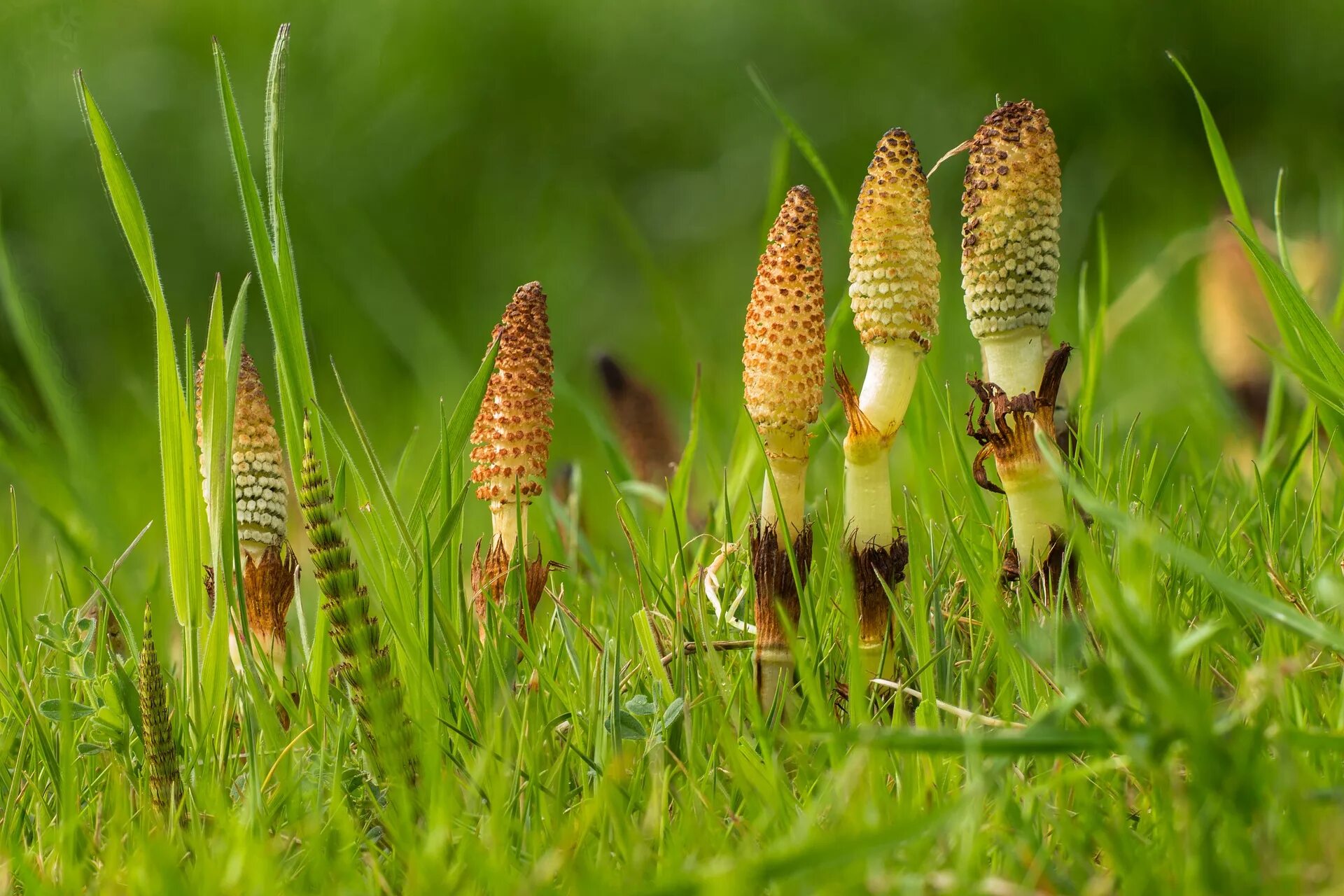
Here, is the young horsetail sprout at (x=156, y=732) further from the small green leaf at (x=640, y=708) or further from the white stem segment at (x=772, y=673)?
the white stem segment at (x=772, y=673)

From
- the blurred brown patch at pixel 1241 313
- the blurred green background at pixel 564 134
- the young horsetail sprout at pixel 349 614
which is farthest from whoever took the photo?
the blurred green background at pixel 564 134

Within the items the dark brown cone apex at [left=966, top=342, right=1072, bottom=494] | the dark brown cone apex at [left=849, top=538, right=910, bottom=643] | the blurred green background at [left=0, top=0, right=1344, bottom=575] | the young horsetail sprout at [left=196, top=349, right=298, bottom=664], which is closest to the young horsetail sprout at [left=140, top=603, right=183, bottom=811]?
the young horsetail sprout at [left=196, top=349, right=298, bottom=664]

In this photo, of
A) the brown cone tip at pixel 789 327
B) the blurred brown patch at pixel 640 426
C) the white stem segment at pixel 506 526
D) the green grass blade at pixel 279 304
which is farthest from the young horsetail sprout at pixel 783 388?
the blurred brown patch at pixel 640 426

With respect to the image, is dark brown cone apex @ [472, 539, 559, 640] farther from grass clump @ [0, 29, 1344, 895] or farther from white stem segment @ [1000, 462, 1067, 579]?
white stem segment @ [1000, 462, 1067, 579]

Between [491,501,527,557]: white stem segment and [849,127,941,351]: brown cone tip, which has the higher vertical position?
[849,127,941,351]: brown cone tip

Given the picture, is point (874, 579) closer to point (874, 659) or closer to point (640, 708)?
point (874, 659)

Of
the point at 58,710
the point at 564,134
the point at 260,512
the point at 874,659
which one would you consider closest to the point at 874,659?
the point at 874,659
